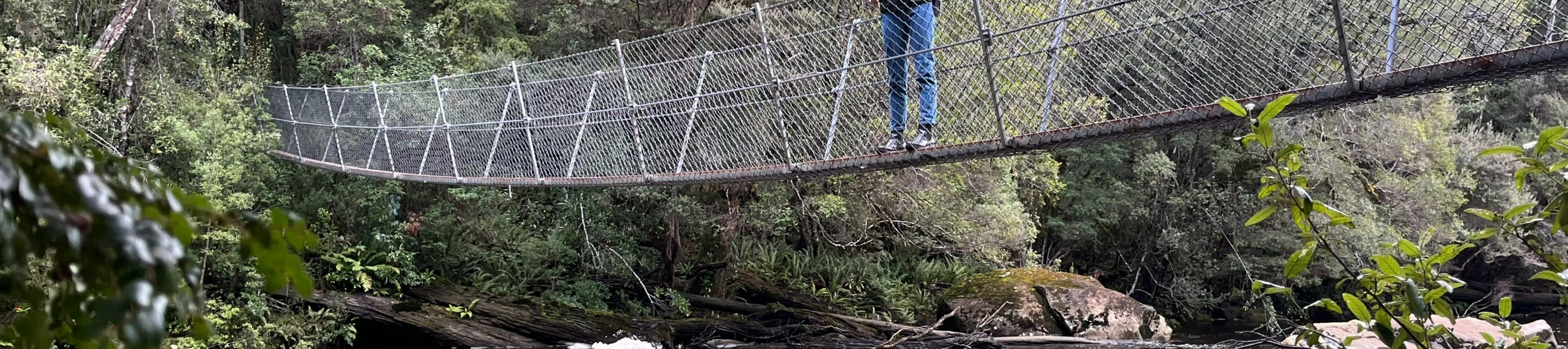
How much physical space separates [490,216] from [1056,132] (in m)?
5.60

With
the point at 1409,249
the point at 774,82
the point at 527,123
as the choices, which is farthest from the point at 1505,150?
the point at 527,123

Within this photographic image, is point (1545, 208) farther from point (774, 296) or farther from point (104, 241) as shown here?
point (774, 296)

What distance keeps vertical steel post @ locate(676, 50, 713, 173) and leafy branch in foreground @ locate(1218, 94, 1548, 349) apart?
2.95 meters

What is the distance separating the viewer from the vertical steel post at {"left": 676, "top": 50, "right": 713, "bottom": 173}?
4070 mm

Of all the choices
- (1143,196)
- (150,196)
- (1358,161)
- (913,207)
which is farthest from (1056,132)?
(1358,161)

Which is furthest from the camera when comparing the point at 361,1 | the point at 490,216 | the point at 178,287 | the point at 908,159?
the point at 361,1

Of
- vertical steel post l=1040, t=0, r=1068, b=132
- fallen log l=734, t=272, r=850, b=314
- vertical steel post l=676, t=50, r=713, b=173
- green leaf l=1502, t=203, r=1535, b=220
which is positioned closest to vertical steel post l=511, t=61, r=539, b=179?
vertical steel post l=676, t=50, r=713, b=173

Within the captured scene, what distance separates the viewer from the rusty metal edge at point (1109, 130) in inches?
74.4

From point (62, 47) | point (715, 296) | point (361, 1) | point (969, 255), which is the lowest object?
point (715, 296)

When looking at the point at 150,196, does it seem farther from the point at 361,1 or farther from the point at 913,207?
the point at 361,1

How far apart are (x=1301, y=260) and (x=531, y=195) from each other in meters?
7.32

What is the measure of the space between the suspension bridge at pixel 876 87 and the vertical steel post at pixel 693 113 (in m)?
0.02

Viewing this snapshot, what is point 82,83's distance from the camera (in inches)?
252

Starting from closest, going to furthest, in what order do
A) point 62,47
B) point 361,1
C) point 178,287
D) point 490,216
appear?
point 178,287 → point 62,47 → point 490,216 → point 361,1
